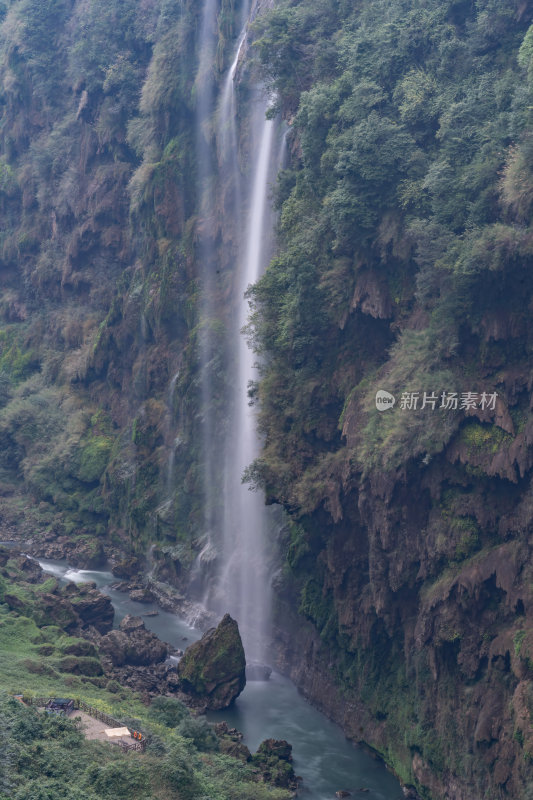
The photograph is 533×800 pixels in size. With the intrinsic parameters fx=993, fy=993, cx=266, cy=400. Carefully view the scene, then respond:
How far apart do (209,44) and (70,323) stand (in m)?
17.7

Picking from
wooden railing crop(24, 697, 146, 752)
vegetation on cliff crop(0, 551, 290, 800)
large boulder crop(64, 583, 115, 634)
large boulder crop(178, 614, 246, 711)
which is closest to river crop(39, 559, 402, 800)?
large boulder crop(178, 614, 246, 711)

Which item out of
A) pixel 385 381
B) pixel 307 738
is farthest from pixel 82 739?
pixel 385 381

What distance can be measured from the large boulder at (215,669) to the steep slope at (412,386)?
2.56 meters

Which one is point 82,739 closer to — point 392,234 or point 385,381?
point 385,381

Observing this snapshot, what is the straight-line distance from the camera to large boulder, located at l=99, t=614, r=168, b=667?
33938 mm

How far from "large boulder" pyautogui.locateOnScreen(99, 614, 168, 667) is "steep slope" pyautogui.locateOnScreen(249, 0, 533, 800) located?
4.54 metres

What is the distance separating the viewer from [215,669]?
3173 cm

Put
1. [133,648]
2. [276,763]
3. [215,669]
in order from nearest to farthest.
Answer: [276,763]
[215,669]
[133,648]

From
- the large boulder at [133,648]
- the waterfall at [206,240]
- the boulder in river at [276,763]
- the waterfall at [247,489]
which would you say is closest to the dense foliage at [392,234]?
the waterfall at [247,489]

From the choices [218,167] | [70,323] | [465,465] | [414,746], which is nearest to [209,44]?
[218,167]

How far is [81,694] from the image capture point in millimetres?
27516

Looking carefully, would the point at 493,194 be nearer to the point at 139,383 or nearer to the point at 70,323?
the point at 139,383

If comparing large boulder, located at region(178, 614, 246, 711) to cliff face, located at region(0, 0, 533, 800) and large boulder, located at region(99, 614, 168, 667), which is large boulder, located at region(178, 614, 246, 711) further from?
cliff face, located at region(0, 0, 533, 800)

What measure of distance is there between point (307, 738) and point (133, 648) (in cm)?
772
